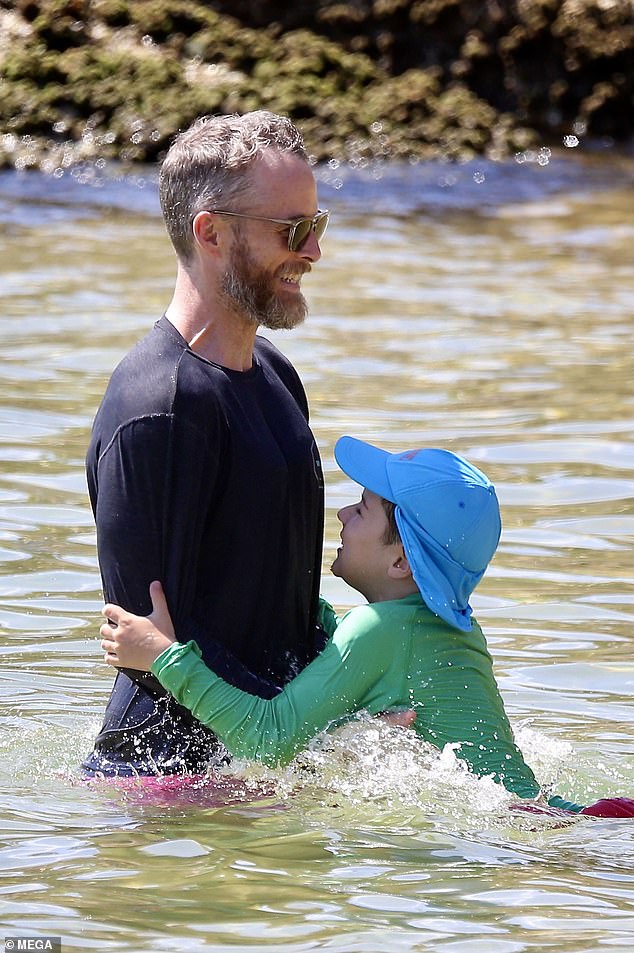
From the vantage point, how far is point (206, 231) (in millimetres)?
4145

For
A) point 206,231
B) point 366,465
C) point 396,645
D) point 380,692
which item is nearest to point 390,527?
point 366,465

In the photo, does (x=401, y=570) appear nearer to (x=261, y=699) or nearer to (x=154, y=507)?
(x=261, y=699)

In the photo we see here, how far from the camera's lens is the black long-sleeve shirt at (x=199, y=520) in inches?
157

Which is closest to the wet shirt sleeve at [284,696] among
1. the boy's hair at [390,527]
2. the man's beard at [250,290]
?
the boy's hair at [390,527]

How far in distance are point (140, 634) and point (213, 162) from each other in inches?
46.6

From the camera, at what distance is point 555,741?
509 cm

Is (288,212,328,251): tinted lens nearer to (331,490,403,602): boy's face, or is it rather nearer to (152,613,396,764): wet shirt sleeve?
(331,490,403,602): boy's face

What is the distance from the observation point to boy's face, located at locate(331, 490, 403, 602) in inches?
170

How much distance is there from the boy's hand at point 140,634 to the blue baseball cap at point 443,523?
66cm

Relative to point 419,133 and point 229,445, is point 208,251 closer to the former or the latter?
point 229,445

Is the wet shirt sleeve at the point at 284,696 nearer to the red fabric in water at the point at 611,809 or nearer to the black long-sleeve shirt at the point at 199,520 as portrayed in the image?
the black long-sleeve shirt at the point at 199,520

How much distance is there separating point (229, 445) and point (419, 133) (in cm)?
1323

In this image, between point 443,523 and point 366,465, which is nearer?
point 443,523

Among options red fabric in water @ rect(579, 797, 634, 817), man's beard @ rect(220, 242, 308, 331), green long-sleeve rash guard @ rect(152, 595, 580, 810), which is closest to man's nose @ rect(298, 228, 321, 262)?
man's beard @ rect(220, 242, 308, 331)
